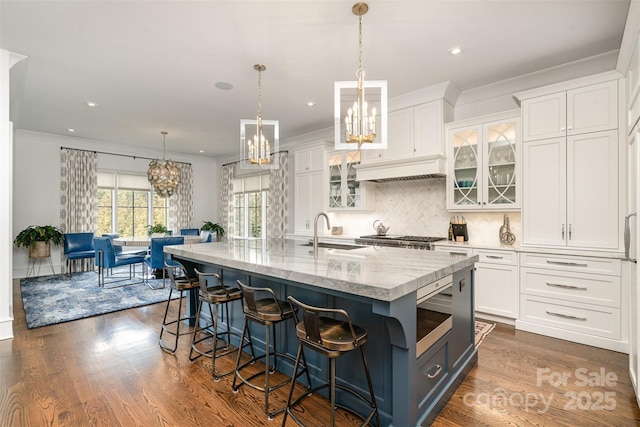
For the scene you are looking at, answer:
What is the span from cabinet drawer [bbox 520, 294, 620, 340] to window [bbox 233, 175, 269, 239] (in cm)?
567

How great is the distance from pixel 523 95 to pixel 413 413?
137 inches

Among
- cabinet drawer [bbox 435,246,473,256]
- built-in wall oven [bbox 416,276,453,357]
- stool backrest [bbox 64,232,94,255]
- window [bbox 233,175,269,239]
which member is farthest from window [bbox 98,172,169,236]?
built-in wall oven [bbox 416,276,453,357]

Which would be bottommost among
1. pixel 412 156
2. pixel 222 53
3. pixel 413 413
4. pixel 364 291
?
pixel 413 413

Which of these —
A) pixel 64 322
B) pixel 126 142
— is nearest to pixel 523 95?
pixel 64 322

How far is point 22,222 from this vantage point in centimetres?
611

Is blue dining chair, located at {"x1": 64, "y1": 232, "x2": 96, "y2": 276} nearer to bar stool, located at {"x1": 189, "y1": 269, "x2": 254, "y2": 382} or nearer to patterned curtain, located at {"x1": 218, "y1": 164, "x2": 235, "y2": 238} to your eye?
patterned curtain, located at {"x1": 218, "y1": 164, "x2": 235, "y2": 238}

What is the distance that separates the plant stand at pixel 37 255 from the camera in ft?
19.3

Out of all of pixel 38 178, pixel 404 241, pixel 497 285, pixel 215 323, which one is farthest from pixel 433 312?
pixel 38 178

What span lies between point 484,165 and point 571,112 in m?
0.97

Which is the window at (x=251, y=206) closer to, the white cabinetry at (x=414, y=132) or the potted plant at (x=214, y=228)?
the potted plant at (x=214, y=228)

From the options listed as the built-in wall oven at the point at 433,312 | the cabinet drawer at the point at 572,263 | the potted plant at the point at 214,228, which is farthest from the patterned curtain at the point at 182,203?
the cabinet drawer at the point at 572,263

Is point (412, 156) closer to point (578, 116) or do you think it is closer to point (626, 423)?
point (578, 116)

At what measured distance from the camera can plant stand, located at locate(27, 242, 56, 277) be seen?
5.89 meters

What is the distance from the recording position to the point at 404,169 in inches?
171
